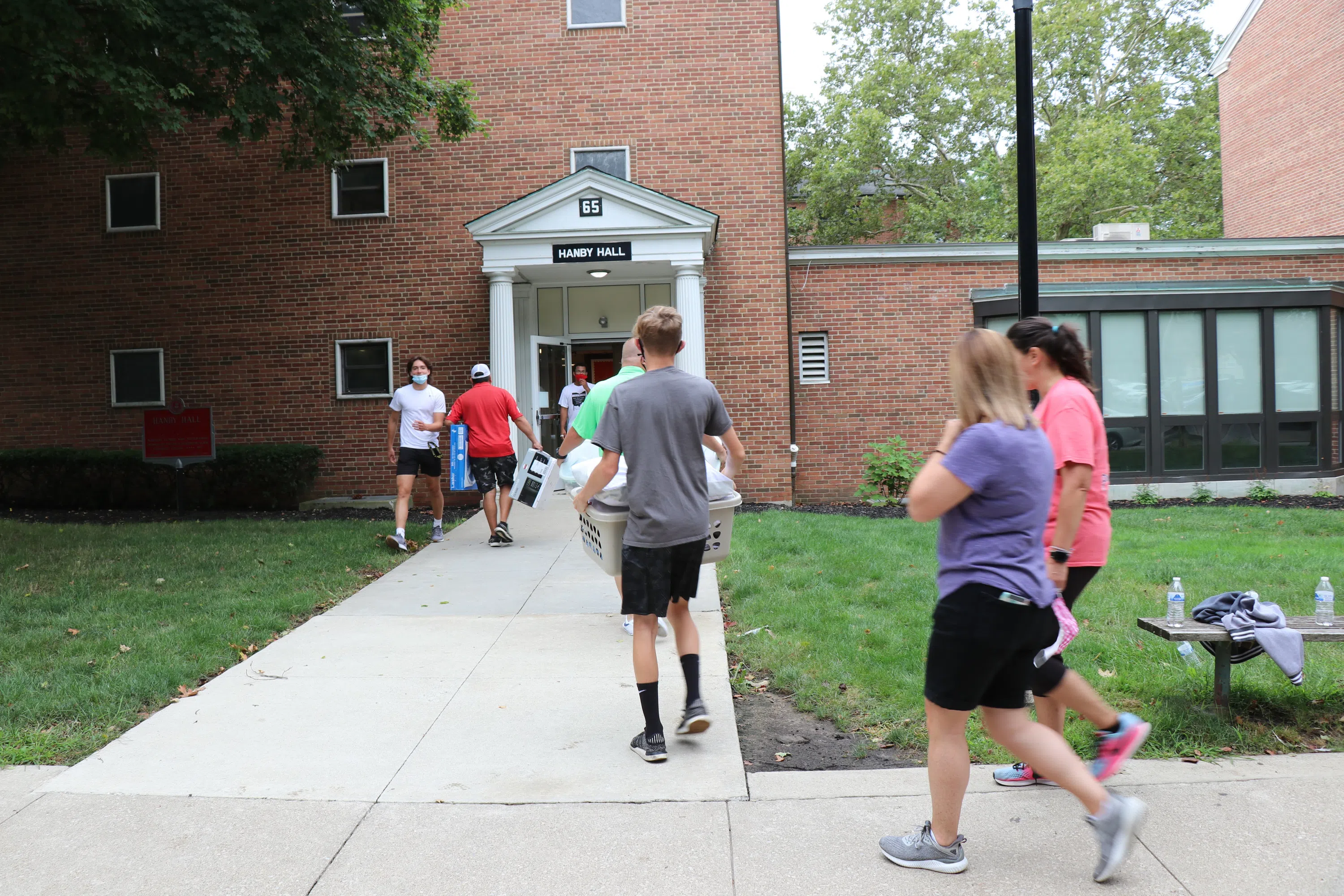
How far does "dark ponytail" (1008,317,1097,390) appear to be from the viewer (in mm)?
3541

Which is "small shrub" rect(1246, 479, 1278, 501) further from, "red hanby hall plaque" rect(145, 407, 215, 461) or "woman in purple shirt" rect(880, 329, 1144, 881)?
"red hanby hall plaque" rect(145, 407, 215, 461)

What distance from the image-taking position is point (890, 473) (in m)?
14.7

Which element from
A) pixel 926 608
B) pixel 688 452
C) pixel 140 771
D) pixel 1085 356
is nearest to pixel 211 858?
pixel 140 771

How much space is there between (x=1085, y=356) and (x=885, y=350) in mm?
12729

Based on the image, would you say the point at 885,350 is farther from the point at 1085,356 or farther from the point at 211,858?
the point at 211,858

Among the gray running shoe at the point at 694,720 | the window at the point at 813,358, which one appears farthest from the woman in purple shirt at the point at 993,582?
the window at the point at 813,358

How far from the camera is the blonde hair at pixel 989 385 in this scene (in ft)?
9.50

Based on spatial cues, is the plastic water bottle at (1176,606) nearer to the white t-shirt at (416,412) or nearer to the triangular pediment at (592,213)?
the white t-shirt at (416,412)

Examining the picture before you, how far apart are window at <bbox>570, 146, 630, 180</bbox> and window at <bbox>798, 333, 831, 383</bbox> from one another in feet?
13.0

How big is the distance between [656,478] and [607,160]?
484 inches

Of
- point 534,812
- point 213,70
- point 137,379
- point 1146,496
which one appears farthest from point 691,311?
point 534,812

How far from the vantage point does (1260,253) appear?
1678cm

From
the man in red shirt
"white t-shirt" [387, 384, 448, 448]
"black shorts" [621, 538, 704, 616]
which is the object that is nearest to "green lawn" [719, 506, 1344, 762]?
"black shorts" [621, 538, 704, 616]

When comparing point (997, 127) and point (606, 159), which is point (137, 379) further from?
point (997, 127)
